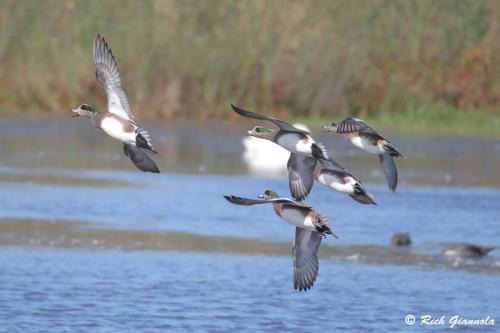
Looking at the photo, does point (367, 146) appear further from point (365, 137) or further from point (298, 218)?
point (298, 218)

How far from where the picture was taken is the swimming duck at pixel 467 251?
15.8 m

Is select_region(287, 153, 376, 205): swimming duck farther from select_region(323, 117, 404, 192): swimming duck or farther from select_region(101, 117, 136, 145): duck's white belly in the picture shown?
select_region(101, 117, 136, 145): duck's white belly

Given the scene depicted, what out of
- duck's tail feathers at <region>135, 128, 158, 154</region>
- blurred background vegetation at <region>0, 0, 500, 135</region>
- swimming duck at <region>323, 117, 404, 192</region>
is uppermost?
blurred background vegetation at <region>0, 0, 500, 135</region>

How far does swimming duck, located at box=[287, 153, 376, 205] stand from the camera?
32.4ft

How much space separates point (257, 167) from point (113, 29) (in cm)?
1220

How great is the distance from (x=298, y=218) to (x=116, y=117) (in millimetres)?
1521

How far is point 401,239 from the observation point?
16797 mm

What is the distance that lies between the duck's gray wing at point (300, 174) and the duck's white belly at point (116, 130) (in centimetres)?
150

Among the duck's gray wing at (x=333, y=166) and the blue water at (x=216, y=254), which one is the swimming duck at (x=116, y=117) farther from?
the blue water at (x=216, y=254)

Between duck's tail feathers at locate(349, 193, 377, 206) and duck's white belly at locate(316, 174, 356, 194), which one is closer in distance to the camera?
duck's tail feathers at locate(349, 193, 377, 206)

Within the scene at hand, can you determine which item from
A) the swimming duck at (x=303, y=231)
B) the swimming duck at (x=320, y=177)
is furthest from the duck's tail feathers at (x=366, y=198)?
the swimming duck at (x=303, y=231)

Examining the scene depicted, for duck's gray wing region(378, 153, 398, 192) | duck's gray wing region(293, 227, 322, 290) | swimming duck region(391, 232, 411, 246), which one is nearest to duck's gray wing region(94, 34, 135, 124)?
duck's gray wing region(293, 227, 322, 290)

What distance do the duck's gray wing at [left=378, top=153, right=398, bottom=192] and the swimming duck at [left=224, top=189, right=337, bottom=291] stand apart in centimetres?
56

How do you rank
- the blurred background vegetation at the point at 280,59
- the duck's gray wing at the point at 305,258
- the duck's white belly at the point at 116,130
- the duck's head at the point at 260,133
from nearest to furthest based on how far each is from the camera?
the duck's white belly at the point at 116,130, the duck's head at the point at 260,133, the duck's gray wing at the point at 305,258, the blurred background vegetation at the point at 280,59
